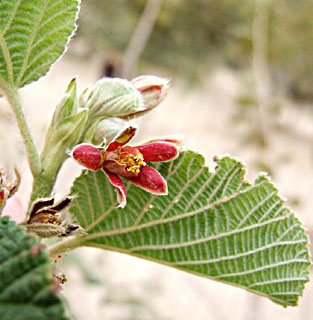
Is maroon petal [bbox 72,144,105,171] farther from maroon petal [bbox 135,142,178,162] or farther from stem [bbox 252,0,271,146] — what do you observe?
stem [bbox 252,0,271,146]

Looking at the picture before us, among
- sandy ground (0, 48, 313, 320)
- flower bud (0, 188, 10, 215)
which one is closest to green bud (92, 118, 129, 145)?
flower bud (0, 188, 10, 215)

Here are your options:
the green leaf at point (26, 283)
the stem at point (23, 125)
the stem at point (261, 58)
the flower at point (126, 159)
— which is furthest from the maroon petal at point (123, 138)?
the stem at point (261, 58)

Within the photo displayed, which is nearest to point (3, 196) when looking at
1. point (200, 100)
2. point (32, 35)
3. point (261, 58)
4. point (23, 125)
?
point (23, 125)

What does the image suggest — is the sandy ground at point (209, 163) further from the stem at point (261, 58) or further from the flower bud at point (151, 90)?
the flower bud at point (151, 90)

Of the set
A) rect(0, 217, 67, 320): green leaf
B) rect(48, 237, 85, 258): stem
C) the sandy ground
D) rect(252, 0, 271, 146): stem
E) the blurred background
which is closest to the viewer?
rect(0, 217, 67, 320): green leaf

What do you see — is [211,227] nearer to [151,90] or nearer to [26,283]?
[151,90]

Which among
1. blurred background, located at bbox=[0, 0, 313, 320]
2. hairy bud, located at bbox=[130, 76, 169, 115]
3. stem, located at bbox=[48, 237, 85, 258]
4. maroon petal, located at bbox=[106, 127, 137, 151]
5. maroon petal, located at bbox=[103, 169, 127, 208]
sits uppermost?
blurred background, located at bbox=[0, 0, 313, 320]

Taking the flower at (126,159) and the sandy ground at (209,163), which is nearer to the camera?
the flower at (126,159)
